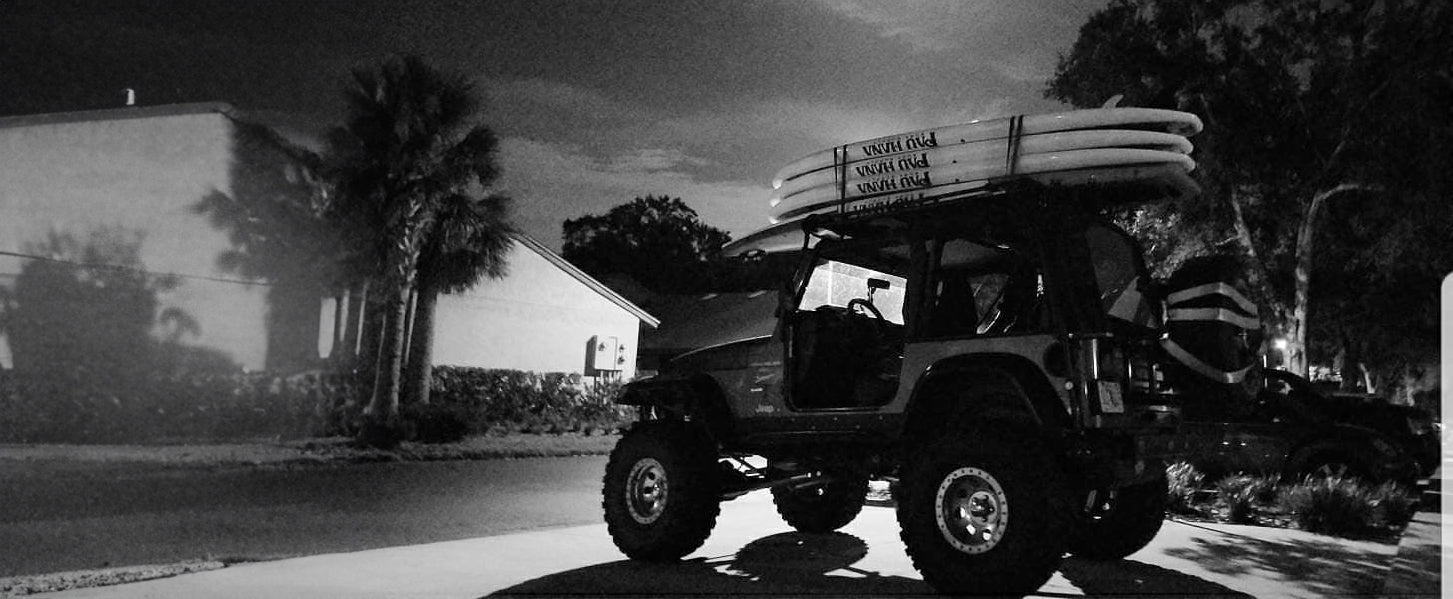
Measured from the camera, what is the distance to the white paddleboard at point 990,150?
20.1 ft

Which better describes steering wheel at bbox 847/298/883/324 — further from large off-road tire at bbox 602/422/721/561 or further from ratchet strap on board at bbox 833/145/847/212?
large off-road tire at bbox 602/422/721/561

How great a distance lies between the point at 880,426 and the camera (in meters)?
6.62

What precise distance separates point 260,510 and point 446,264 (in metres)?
16.0

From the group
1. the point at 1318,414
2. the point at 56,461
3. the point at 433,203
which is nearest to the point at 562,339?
the point at 433,203

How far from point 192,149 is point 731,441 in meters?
20.2

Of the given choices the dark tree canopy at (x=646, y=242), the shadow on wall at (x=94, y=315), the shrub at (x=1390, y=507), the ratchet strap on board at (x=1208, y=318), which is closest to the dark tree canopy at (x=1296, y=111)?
the shrub at (x=1390, y=507)

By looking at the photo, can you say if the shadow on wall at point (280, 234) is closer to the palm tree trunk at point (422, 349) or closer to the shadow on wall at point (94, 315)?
the shadow on wall at point (94, 315)

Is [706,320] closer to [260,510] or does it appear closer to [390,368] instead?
[390,368]

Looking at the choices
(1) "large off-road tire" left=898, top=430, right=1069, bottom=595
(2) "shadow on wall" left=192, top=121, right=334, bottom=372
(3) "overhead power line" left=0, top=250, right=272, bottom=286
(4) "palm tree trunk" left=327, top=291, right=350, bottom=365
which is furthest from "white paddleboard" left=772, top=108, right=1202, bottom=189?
(4) "palm tree trunk" left=327, top=291, right=350, bottom=365

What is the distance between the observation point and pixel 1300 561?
782 cm

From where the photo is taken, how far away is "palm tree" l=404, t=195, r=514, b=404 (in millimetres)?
27281

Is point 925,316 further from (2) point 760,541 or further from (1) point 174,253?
(1) point 174,253

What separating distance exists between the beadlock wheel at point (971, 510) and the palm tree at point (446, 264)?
74.1 feet

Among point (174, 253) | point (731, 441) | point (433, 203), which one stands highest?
point (433, 203)
